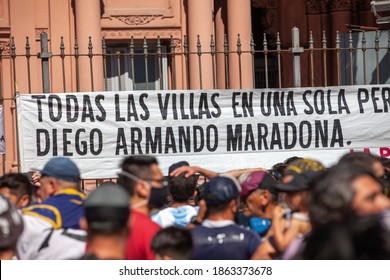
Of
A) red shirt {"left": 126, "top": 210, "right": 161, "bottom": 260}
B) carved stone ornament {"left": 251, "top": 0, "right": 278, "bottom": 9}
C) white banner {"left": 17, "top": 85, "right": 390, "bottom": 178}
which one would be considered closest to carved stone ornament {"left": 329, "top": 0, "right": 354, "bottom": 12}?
carved stone ornament {"left": 251, "top": 0, "right": 278, "bottom": 9}

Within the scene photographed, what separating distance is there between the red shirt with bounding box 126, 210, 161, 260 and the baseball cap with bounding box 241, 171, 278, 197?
5.03 ft

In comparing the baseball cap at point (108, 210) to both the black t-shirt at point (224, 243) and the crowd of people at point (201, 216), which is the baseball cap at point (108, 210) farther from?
the black t-shirt at point (224, 243)

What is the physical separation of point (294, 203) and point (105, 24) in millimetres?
11148

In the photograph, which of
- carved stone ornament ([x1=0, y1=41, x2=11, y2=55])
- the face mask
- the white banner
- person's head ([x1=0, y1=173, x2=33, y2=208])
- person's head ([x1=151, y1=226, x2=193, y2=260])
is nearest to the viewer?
person's head ([x1=151, y1=226, x2=193, y2=260])

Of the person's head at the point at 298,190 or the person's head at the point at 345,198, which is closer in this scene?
the person's head at the point at 345,198

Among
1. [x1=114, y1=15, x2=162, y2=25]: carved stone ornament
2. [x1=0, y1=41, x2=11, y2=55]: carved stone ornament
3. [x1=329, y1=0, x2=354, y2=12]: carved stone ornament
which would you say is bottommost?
[x1=0, y1=41, x2=11, y2=55]: carved stone ornament

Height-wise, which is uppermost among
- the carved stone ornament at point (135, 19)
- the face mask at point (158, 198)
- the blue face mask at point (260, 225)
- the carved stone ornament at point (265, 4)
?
the carved stone ornament at point (265, 4)

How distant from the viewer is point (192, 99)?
1077 centimetres

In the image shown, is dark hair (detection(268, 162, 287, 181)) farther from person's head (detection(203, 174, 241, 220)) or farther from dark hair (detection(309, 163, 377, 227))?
dark hair (detection(309, 163, 377, 227))

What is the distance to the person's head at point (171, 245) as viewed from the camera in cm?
545

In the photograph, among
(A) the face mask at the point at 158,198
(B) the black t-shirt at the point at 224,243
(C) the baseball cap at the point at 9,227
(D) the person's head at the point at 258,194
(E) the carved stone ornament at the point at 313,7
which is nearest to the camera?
(C) the baseball cap at the point at 9,227

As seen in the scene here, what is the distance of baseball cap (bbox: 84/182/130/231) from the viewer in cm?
428

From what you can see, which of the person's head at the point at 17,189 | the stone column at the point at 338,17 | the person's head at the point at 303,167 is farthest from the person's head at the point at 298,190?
the stone column at the point at 338,17

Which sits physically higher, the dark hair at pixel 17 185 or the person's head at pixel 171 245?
the dark hair at pixel 17 185
